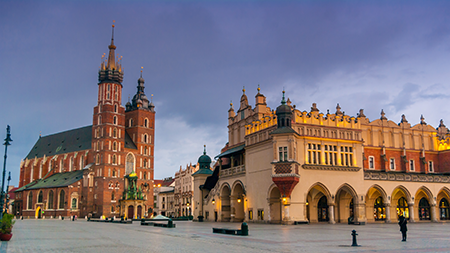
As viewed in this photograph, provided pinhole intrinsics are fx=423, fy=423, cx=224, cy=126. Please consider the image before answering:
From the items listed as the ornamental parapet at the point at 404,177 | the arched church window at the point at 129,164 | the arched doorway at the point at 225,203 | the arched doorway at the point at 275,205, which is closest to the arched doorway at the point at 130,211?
the arched church window at the point at 129,164

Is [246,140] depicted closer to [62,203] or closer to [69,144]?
[62,203]

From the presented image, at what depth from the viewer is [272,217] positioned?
4709 centimetres

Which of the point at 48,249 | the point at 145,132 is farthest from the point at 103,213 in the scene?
the point at 48,249

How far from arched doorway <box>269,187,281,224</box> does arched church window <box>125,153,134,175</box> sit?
A: 70.8m

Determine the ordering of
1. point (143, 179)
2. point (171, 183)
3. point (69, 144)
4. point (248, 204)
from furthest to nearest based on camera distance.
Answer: point (171, 183), point (69, 144), point (143, 179), point (248, 204)

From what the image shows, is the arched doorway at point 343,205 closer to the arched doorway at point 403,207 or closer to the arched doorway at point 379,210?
the arched doorway at point 379,210

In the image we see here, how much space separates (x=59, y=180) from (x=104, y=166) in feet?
49.7

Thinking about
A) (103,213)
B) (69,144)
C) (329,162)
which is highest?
(69,144)

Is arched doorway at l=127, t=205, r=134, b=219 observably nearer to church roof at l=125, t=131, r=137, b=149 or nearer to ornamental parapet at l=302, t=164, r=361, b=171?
church roof at l=125, t=131, r=137, b=149

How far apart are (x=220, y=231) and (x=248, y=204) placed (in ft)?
74.7

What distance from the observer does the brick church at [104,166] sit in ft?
340

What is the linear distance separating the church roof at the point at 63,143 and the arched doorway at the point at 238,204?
69.2 m

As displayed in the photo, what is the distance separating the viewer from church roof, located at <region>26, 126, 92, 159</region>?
118113 millimetres

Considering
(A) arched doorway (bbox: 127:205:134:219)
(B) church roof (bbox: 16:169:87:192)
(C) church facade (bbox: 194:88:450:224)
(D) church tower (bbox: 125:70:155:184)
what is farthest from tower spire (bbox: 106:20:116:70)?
(C) church facade (bbox: 194:88:450:224)
